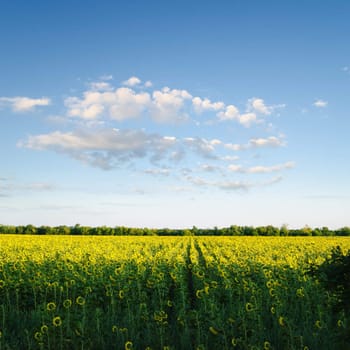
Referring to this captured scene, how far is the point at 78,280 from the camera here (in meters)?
13.1

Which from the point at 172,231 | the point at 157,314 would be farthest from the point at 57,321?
the point at 172,231

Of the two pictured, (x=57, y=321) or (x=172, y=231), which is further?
(x=172, y=231)

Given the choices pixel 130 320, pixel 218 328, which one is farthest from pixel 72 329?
pixel 218 328

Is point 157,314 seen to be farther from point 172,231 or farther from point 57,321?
point 172,231

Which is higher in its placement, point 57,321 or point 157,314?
point 57,321

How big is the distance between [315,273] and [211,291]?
666 centimetres

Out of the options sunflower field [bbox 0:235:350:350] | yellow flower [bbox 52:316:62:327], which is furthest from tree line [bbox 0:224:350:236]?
yellow flower [bbox 52:316:62:327]

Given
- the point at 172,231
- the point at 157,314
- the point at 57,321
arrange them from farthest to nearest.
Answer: the point at 172,231, the point at 157,314, the point at 57,321

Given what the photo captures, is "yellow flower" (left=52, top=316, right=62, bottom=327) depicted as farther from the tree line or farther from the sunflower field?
the tree line

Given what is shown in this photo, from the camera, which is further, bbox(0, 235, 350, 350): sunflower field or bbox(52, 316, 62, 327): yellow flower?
bbox(0, 235, 350, 350): sunflower field

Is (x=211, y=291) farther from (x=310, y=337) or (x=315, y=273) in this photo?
(x=315, y=273)

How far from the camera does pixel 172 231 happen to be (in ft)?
311

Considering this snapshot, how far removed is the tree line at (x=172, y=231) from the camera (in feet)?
286

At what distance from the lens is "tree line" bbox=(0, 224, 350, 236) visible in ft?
286
